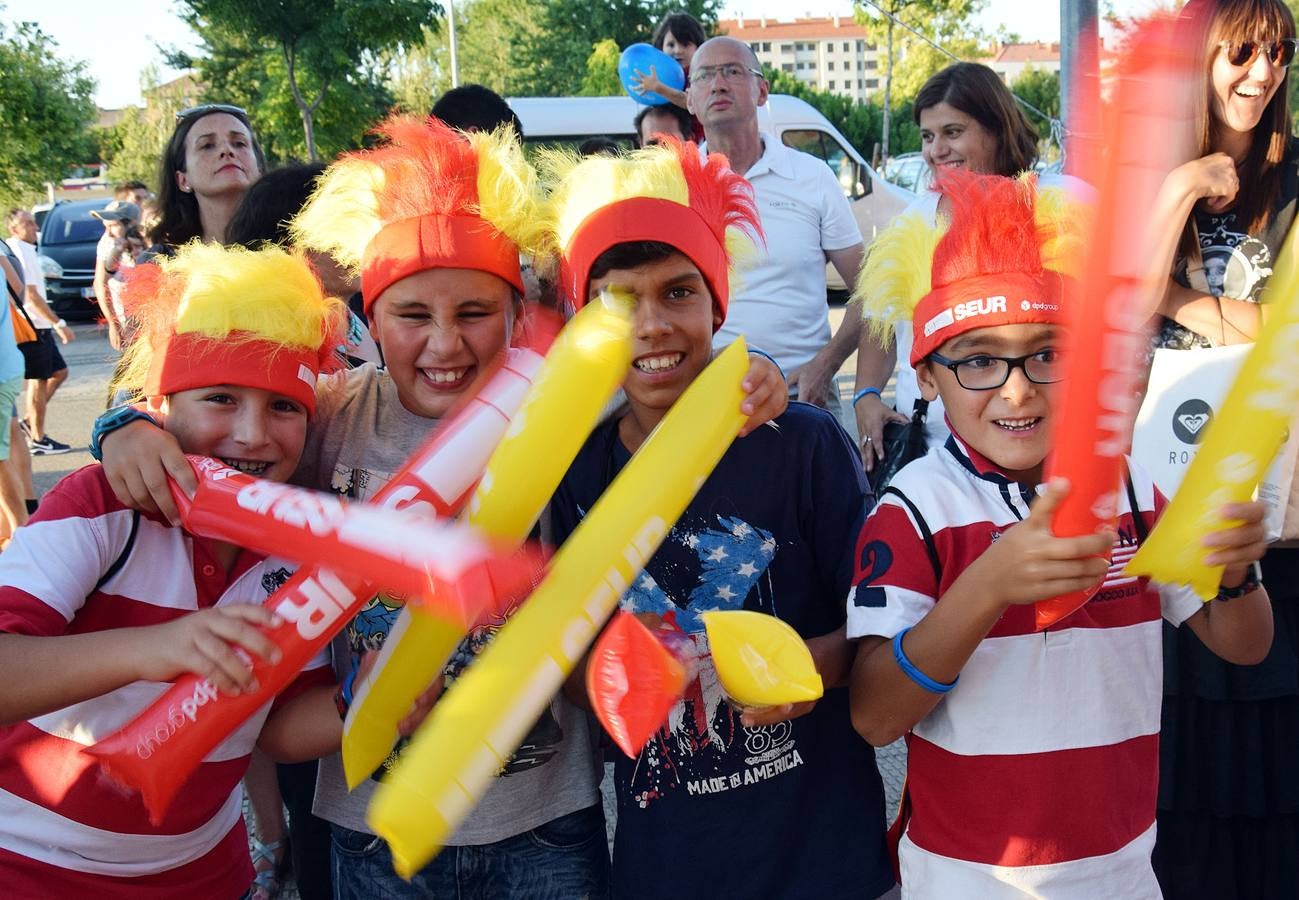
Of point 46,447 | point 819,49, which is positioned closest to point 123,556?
point 46,447

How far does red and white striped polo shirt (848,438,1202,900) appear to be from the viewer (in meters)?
1.60

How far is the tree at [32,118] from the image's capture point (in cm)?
1898

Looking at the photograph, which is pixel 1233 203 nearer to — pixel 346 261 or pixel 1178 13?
pixel 1178 13

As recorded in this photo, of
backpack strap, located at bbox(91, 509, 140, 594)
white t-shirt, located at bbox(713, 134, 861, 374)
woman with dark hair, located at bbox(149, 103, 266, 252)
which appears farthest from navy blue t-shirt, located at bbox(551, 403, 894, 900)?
woman with dark hair, located at bbox(149, 103, 266, 252)

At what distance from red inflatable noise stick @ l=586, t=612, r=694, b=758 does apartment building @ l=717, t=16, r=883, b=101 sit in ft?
391

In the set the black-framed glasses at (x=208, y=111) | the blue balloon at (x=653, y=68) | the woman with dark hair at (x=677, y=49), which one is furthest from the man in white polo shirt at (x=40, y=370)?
the woman with dark hair at (x=677, y=49)

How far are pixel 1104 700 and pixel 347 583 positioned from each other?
1.17 meters

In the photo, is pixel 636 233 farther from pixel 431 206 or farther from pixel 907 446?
pixel 907 446

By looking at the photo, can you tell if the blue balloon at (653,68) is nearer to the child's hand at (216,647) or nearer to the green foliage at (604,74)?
the child's hand at (216,647)

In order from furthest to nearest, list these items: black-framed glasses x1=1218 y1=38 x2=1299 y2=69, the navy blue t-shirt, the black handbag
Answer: the black handbag, black-framed glasses x1=1218 y1=38 x2=1299 y2=69, the navy blue t-shirt

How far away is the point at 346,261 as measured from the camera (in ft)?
6.52

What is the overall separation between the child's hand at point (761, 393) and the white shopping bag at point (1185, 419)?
1.00m

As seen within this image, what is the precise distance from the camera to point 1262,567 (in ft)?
7.63

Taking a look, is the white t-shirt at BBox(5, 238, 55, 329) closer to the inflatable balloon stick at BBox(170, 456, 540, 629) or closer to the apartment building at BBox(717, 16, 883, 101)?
the inflatable balloon stick at BBox(170, 456, 540, 629)
